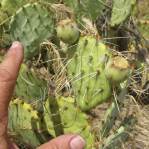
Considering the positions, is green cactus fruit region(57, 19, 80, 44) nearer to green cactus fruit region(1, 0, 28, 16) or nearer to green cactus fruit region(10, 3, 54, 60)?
green cactus fruit region(10, 3, 54, 60)

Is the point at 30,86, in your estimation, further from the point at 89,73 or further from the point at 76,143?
the point at 76,143

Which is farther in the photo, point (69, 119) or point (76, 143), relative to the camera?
point (69, 119)

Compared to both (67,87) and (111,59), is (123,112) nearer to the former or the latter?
(67,87)

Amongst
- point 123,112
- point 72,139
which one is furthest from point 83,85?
point 123,112

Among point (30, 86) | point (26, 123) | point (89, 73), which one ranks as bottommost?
point (26, 123)

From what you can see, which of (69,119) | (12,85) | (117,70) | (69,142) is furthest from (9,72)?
(69,119)

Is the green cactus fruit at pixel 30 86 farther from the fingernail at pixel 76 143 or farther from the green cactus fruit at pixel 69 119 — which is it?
the fingernail at pixel 76 143
